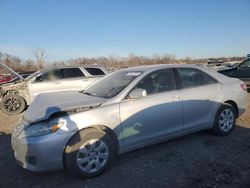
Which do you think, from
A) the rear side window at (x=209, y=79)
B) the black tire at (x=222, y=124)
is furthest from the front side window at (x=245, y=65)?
the rear side window at (x=209, y=79)

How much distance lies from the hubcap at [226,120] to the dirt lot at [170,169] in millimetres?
287

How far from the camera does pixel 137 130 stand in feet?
13.4

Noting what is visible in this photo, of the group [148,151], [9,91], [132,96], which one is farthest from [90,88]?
[9,91]

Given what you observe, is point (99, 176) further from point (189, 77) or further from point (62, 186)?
point (189, 77)

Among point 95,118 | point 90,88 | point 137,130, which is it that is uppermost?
point 90,88

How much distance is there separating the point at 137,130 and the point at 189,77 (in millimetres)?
1609

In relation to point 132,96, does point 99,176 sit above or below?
below

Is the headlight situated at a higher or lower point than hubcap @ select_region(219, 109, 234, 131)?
higher

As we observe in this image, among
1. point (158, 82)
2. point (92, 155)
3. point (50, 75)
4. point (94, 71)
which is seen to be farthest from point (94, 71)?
point (92, 155)

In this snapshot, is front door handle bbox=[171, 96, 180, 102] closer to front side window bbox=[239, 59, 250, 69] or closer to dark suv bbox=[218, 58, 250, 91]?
dark suv bbox=[218, 58, 250, 91]

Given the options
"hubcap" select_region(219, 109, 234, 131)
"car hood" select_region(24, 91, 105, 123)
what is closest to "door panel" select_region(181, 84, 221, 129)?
"hubcap" select_region(219, 109, 234, 131)

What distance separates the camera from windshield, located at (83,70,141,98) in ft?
14.1

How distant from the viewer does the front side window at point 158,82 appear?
14.3 ft

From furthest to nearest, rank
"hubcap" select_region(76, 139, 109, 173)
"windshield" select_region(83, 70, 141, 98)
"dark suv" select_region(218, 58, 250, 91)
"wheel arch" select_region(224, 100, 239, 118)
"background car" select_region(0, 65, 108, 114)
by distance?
"dark suv" select_region(218, 58, 250, 91) → "background car" select_region(0, 65, 108, 114) → "wheel arch" select_region(224, 100, 239, 118) → "windshield" select_region(83, 70, 141, 98) → "hubcap" select_region(76, 139, 109, 173)
